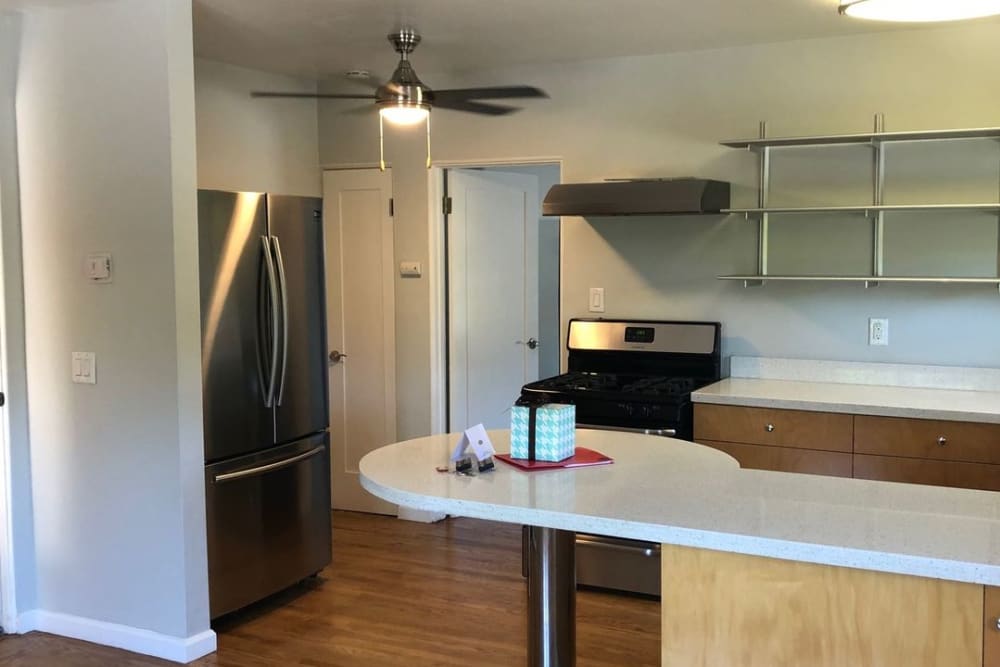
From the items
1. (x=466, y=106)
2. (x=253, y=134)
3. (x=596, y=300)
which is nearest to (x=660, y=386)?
(x=596, y=300)

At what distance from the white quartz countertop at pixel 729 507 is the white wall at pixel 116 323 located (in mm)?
1223

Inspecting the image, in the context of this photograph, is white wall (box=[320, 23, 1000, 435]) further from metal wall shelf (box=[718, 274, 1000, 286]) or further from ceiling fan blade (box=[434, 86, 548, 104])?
ceiling fan blade (box=[434, 86, 548, 104])

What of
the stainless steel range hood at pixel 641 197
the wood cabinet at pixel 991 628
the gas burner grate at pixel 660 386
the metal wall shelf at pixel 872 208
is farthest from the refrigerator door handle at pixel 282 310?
the wood cabinet at pixel 991 628

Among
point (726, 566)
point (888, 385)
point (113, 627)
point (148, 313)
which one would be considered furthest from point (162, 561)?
point (888, 385)

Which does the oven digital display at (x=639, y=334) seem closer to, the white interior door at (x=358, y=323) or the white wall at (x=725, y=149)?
the white wall at (x=725, y=149)

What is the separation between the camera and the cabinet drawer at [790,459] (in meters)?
3.51

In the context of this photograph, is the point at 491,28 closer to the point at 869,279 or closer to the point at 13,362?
the point at 869,279

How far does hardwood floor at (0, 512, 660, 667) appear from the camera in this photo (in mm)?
3307

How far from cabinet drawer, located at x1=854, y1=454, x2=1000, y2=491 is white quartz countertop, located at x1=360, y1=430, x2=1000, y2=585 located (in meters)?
1.27

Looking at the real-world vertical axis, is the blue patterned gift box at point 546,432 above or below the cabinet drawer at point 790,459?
above

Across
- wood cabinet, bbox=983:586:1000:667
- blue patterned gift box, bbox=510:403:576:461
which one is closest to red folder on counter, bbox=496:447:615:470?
blue patterned gift box, bbox=510:403:576:461

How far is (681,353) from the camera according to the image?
4.25 m

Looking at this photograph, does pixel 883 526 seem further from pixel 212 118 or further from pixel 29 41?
pixel 212 118

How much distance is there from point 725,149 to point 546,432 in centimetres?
233
